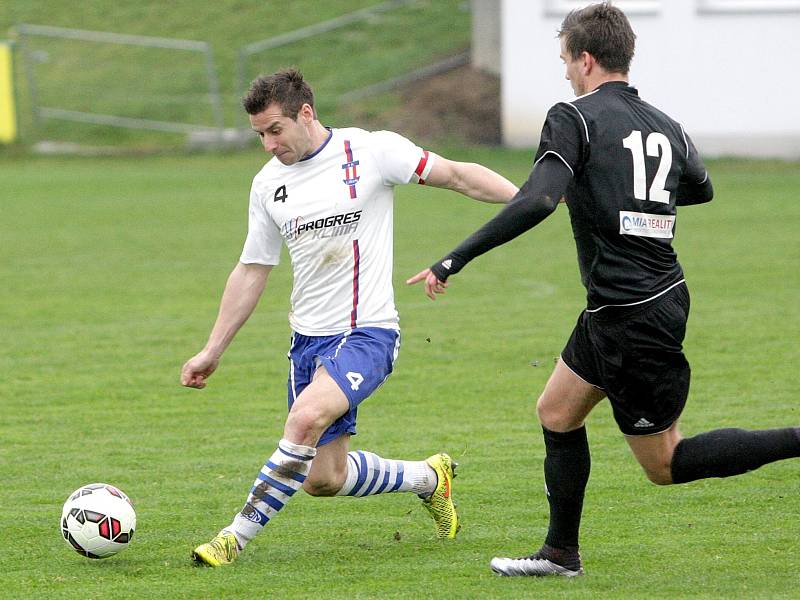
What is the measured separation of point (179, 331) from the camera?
11.2 m

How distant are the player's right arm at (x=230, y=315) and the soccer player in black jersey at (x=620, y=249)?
1.13 m

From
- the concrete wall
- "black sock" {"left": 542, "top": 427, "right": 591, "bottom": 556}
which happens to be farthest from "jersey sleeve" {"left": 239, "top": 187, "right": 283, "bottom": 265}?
the concrete wall

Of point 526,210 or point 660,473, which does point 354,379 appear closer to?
point 526,210

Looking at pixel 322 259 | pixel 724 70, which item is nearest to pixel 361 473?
pixel 322 259

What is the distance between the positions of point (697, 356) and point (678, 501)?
362 centimetres

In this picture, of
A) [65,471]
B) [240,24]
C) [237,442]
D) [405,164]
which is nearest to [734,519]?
[405,164]

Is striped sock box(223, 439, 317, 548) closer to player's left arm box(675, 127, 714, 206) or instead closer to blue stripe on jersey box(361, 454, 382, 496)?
blue stripe on jersey box(361, 454, 382, 496)

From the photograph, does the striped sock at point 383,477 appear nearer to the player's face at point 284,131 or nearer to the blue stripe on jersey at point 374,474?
the blue stripe on jersey at point 374,474

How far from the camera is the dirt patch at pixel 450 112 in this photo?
92.7 feet

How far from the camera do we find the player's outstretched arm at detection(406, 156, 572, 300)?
15.0ft

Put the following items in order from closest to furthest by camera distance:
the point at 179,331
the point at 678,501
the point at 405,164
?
the point at 405,164 → the point at 678,501 → the point at 179,331

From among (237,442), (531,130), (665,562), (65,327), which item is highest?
(665,562)

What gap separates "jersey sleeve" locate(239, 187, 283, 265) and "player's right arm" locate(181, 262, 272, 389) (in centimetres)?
4

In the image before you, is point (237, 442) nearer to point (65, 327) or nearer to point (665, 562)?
point (665, 562)
